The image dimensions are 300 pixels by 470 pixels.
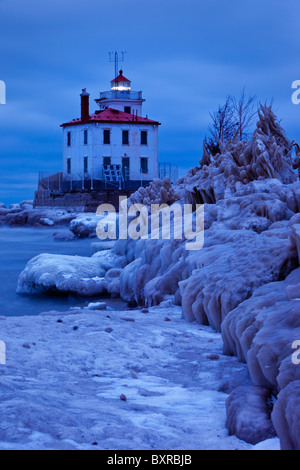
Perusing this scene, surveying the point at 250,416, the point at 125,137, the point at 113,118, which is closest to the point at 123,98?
the point at 113,118

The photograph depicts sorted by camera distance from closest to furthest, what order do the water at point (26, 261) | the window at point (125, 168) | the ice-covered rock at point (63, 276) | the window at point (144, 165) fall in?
the water at point (26, 261), the ice-covered rock at point (63, 276), the window at point (125, 168), the window at point (144, 165)

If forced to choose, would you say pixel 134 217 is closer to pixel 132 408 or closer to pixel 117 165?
pixel 132 408

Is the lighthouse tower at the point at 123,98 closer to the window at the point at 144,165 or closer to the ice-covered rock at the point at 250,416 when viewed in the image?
the window at the point at 144,165

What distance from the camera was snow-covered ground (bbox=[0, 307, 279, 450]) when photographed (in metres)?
3.19

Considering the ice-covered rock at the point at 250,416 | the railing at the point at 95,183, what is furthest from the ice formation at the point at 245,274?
the railing at the point at 95,183

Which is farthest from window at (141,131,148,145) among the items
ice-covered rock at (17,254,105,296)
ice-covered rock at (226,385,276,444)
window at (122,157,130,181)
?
ice-covered rock at (226,385,276,444)

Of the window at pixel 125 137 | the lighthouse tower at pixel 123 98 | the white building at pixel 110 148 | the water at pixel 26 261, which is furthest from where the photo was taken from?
the lighthouse tower at pixel 123 98

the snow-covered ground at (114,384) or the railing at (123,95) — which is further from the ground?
the railing at (123,95)

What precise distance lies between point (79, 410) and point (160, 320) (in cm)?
324

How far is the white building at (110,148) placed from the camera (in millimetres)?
44500

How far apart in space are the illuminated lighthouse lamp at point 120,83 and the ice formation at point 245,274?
33.3 meters

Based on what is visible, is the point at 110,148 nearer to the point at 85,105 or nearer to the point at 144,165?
the point at 144,165

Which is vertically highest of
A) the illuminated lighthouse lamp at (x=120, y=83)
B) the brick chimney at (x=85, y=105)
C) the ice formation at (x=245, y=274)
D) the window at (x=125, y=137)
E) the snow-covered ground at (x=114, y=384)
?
the illuminated lighthouse lamp at (x=120, y=83)

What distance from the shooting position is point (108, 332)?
5.80 m
